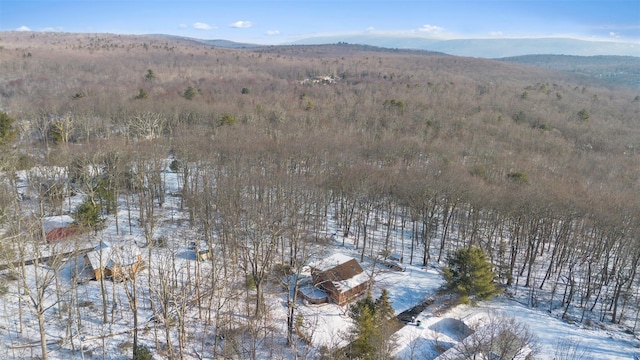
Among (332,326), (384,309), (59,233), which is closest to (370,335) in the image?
(384,309)

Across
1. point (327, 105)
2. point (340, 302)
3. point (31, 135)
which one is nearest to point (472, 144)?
point (327, 105)

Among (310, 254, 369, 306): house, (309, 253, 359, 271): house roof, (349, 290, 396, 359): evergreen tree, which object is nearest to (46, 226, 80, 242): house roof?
(309, 253, 359, 271): house roof

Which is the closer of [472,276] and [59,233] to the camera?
[472,276]

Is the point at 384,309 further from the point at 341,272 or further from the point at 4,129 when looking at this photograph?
the point at 4,129

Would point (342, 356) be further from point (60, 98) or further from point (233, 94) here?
point (60, 98)

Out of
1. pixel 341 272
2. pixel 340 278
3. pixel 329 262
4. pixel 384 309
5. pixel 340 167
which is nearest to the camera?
pixel 384 309
